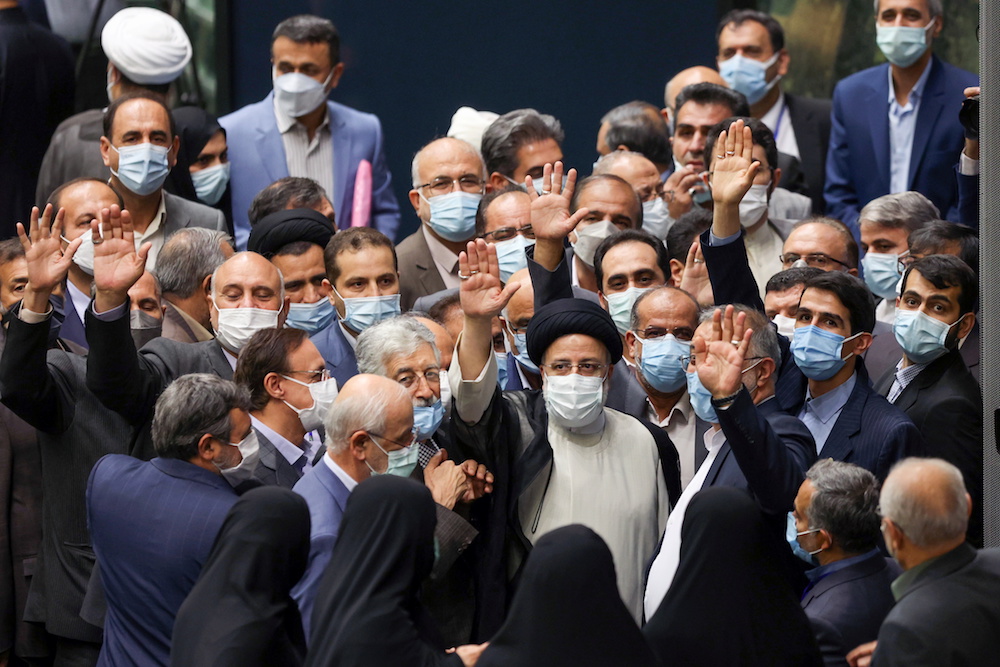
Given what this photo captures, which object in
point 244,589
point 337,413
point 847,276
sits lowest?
point 244,589

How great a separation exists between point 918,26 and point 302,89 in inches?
128

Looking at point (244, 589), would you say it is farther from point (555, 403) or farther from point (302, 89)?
point (302, 89)

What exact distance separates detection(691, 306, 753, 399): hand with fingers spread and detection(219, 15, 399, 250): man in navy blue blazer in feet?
10.6

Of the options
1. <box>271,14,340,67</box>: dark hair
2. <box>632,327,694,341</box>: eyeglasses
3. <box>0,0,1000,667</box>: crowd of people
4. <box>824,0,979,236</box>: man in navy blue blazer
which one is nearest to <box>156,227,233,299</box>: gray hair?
<box>0,0,1000,667</box>: crowd of people

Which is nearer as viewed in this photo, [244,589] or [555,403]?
[244,589]

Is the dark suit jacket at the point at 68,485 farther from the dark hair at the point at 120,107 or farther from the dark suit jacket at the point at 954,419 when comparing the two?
the dark suit jacket at the point at 954,419

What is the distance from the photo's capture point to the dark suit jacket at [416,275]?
24.1 feet

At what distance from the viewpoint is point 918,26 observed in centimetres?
829

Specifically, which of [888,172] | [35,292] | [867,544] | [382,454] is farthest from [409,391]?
[888,172]

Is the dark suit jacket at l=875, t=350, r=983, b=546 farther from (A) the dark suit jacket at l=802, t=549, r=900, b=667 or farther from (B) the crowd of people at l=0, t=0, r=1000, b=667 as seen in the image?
(A) the dark suit jacket at l=802, t=549, r=900, b=667

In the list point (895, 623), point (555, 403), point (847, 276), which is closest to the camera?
point (895, 623)

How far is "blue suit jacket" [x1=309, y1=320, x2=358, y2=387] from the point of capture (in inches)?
252

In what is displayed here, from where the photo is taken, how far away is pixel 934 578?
419 centimetres

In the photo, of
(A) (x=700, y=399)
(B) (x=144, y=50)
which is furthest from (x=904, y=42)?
(B) (x=144, y=50)
